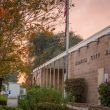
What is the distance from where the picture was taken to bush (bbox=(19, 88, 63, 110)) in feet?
77.7

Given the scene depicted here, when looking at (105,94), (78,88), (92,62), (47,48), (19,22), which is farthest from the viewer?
(47,48)

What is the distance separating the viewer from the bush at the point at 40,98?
77.7 feet

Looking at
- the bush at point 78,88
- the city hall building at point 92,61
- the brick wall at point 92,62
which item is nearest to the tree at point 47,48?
the city hall building at point 92,61

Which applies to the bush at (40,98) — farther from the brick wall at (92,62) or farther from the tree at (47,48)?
the tree at (47,48)

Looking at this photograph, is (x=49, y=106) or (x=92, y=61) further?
(x=92, y=61)

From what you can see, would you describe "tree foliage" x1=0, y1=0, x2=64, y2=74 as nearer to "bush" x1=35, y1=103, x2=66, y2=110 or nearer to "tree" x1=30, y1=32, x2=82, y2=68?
"bush" x1=35, y1=103, x2=66, y2=110

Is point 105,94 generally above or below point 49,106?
above

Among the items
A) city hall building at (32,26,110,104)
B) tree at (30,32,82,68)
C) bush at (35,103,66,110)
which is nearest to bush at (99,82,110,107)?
city hall building at (32,26,110,104)

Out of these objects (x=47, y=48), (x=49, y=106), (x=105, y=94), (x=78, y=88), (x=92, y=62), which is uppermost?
(x=47, y=48)

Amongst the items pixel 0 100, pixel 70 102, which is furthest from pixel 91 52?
pixel 70 102

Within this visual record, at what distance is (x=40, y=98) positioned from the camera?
2445 centimetres

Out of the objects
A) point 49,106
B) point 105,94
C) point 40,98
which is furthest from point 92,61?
point 49,106

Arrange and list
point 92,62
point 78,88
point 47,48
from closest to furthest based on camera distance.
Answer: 1. point 92,62
2. point 78,88
3. point 47,48

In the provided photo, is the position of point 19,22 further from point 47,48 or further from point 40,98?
point 47,48
